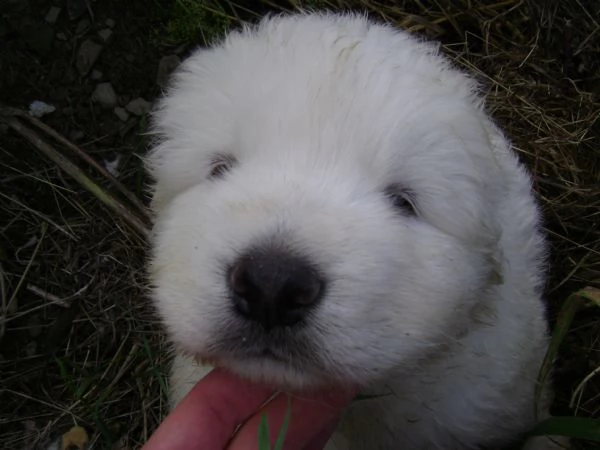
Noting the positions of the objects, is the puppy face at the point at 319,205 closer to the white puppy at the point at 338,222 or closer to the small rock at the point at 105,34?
the white puppy at the point at 338,222

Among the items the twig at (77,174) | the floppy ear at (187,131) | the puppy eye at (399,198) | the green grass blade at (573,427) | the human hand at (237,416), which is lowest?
the twig at (77,174)

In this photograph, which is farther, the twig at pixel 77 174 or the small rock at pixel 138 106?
the small rock at pixel 138 106

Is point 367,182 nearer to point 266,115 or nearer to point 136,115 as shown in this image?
point 266,115

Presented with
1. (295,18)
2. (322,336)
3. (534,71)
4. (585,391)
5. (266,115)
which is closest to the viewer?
(322,336)

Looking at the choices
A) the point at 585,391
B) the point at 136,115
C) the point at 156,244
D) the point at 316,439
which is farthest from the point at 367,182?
the point at 136,115

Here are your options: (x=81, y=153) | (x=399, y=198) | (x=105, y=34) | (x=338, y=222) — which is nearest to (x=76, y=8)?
(x=105, y=34)

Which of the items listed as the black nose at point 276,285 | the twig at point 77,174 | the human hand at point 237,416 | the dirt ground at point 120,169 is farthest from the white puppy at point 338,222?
the twig at point 77,174

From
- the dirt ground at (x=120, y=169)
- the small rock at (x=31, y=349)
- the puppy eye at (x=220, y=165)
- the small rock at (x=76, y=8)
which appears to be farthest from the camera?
the small rock at (x=76, y=8)
